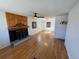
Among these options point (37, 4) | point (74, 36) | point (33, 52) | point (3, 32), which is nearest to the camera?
point (37, 4)

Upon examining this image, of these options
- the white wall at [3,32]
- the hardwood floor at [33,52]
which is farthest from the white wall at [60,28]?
the white wall at [3,32]

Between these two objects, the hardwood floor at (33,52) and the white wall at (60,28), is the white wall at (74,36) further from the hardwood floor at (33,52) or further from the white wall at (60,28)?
the white wall at (60,28)

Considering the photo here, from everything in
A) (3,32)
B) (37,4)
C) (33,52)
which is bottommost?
(33,52)

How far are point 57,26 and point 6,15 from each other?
13.7 ft

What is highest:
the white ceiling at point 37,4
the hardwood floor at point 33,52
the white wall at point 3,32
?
the white ceiling at point 37,4

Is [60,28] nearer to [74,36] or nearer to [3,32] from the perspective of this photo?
[74,36]

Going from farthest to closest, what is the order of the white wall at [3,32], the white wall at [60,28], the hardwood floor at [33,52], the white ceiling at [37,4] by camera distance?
the white wall at [60,28] → the white wall at [3,32] → the hardwood floor at [33,52] → the white ceiling at [37,4]

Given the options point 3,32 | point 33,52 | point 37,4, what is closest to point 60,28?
point 33,52

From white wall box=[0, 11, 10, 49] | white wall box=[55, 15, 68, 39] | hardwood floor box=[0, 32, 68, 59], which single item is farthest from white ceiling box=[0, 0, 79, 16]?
white wall box=[55, 15, 68, 39]

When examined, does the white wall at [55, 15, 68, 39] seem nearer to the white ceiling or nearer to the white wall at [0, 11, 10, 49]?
the white ceiling

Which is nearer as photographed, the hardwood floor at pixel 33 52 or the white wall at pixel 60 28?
the hardwood floor at pixel 33 52

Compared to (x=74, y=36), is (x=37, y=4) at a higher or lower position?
higher

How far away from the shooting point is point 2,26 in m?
3.46

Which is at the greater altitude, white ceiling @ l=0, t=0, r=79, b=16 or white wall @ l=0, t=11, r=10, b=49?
white ceiling @ l=0, t=0, r=79, b=16
